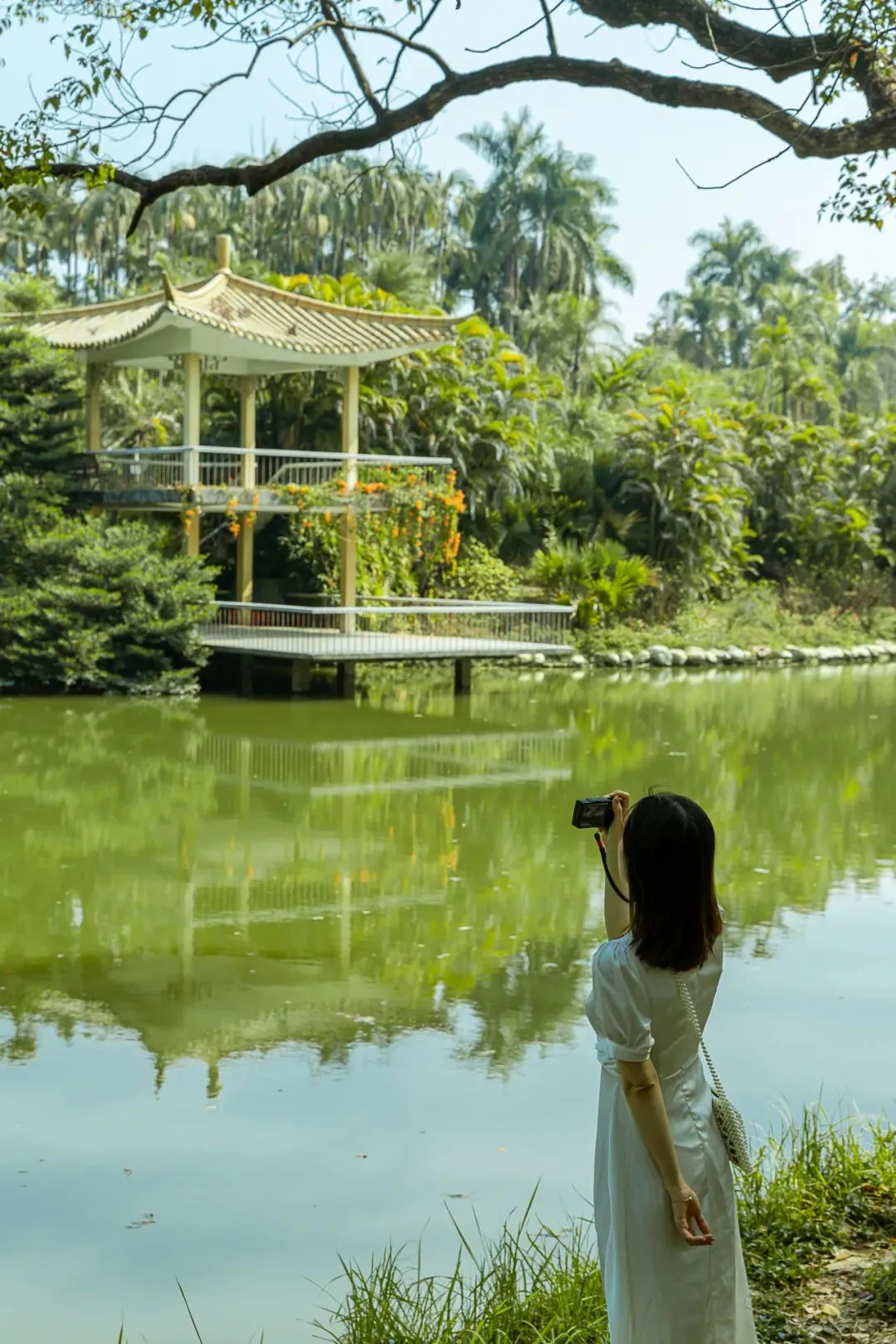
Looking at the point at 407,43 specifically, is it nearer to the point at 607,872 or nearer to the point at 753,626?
the point at 607,872

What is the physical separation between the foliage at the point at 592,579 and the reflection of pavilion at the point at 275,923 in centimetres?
1069

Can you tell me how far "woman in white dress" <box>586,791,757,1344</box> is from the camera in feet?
7.23

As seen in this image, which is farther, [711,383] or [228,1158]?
[711,383]

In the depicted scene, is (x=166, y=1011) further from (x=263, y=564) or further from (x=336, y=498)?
(x=263, y=564)

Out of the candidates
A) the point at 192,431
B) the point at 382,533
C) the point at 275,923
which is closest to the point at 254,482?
the point at 192,431

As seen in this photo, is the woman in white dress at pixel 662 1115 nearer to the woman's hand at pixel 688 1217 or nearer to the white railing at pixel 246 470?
the woman's hand at pixel 688 1217

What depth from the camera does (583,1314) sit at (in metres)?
3.01

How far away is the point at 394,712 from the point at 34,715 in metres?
3.48

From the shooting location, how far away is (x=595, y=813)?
253 cm

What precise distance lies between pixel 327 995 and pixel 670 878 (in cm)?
412

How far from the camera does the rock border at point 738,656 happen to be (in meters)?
21.7

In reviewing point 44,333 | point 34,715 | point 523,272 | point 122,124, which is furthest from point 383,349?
point 523,272

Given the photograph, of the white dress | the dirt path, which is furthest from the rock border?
the white dress

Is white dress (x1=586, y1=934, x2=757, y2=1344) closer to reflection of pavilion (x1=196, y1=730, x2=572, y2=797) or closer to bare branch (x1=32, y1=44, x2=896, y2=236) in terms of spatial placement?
bare branch (x1=32, y1=44, x2=896, y2=236)
